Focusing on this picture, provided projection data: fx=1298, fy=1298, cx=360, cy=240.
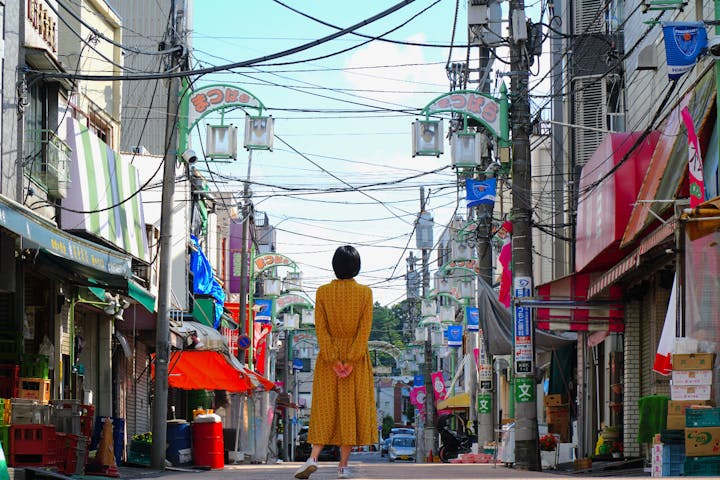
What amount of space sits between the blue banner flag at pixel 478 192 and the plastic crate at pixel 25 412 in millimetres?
14868

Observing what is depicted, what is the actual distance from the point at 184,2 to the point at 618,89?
11.2m

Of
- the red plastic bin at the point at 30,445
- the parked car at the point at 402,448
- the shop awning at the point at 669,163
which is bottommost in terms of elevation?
the parked car at the point at 402,448

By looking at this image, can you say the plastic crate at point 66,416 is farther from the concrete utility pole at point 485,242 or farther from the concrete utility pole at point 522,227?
the concrete utility pole at point 485,242

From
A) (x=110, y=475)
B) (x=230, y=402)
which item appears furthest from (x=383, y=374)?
(x=110, y=475)

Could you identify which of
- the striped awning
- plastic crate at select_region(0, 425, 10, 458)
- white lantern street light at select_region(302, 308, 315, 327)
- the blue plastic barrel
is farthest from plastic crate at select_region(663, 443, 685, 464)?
white lantern street light at select_region(302, 308, 315, 327)

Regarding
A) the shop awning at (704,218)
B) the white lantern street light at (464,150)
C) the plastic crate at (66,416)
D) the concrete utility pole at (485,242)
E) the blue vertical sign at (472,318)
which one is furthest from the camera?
the blue vertical sign at (472,318)

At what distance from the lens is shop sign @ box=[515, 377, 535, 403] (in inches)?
888

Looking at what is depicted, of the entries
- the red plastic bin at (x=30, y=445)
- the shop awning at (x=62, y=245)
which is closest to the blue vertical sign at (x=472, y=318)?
the shop awning at (x=62, y=245)

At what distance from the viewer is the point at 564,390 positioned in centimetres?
3403

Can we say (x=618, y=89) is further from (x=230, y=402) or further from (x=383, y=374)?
(x=383, y=374)

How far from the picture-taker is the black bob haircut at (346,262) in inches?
513

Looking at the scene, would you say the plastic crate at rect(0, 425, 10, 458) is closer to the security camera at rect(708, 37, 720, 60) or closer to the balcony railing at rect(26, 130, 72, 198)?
the balcony railing at rect(26, 130, 72, 198)

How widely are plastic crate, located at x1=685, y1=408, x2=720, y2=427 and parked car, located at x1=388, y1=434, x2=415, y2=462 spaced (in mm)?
48034

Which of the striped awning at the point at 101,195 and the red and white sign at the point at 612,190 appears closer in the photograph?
the red and white sign at the point at 612,190
